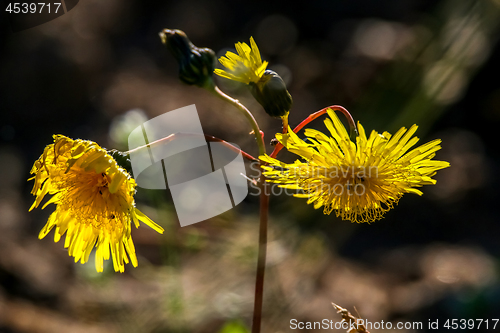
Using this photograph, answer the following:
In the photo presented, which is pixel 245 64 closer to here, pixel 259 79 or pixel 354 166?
pixel 259 79

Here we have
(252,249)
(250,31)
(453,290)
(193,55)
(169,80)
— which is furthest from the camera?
(250,31)

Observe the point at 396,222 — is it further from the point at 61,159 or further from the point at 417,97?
the point at 61,159

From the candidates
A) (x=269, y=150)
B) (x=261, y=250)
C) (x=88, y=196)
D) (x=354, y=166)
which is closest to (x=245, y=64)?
(x=354, y=166)

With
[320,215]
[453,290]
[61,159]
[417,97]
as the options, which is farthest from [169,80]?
[453,290]

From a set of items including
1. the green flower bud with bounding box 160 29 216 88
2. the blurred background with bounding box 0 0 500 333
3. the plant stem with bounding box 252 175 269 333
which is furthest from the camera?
the blurred background with bounding box 0 0 500 333

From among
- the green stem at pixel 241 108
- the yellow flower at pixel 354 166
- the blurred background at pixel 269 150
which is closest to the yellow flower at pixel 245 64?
the green stem at pixel 241 108

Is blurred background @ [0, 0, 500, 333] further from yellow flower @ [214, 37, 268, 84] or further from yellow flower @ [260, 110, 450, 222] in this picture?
yellow flower @ [214, 37, 268, 84]

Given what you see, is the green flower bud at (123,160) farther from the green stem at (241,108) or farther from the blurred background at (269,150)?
the blurred background at (269,150)

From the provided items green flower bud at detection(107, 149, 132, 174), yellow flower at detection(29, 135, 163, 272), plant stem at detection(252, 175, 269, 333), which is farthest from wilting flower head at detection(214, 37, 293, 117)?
yellow flower at detection(29, 135, 163, 272)
